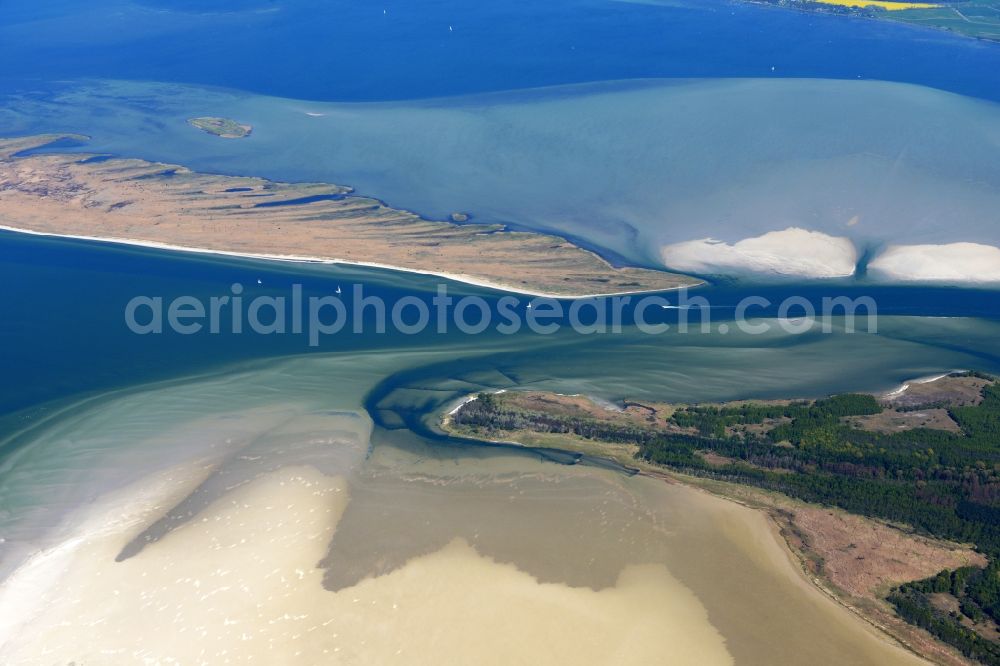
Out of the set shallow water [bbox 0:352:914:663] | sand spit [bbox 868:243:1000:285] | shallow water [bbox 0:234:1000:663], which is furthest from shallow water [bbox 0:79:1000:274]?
shallow water [bbox 0:352:914:663]

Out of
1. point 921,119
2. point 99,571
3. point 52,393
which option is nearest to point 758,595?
point 99,571

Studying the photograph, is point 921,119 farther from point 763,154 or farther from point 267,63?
point 267,63

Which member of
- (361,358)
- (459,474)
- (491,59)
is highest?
(491,59)

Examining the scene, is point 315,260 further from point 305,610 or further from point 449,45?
point 449,45

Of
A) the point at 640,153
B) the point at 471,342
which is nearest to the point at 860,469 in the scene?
the point at 471,342

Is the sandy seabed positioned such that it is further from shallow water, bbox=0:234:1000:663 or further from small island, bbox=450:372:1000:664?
small island, bbox=450:372:1000:664
